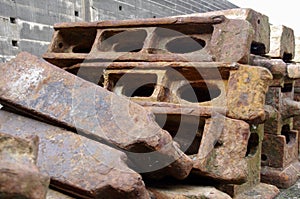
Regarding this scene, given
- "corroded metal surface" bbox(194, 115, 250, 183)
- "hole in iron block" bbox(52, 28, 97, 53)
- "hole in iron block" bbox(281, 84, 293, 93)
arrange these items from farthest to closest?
"hole in iron block" bbox(281, 84, 293, 93)
"hole in iron block" bbox(52, 28, 97, 53)
"corroded metal surface" bbox(194, 115, 250, 183)

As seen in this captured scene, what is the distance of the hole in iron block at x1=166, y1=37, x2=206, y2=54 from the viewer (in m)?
2.81

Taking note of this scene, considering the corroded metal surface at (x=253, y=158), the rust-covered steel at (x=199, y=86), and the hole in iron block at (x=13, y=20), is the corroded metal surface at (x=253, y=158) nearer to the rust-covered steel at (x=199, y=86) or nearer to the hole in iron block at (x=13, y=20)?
the rust-covered steel at (x=199, y=86)

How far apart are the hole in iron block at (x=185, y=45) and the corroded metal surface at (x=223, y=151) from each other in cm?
79

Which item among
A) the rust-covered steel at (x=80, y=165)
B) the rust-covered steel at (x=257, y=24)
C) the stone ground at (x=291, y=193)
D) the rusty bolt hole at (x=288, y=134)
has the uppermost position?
the rust-covered steel at (x=257, y=24)

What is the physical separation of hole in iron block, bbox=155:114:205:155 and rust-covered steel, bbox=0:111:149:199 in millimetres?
722

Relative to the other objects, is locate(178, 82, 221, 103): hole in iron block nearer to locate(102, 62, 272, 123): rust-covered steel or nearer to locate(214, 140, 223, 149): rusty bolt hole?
locate(102, 62, 272, 123): rust-covered steel

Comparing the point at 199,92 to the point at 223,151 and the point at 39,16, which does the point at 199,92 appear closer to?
the point at 223,151

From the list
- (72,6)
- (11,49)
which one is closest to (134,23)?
(11,49)

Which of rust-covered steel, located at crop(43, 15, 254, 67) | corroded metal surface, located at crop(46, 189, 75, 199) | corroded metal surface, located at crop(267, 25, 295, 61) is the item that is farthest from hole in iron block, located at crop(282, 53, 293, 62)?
corroded metal surface, located at crop(46, 189, 75, 199)

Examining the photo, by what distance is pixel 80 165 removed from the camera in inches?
61.9

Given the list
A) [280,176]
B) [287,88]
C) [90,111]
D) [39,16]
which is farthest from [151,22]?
[39,16]

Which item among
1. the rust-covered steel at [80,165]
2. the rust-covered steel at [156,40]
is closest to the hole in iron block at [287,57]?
the rust-covered steel at [156,40]

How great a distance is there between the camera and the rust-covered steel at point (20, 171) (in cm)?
97

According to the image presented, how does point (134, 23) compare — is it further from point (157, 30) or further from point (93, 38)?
point (93, 38)
